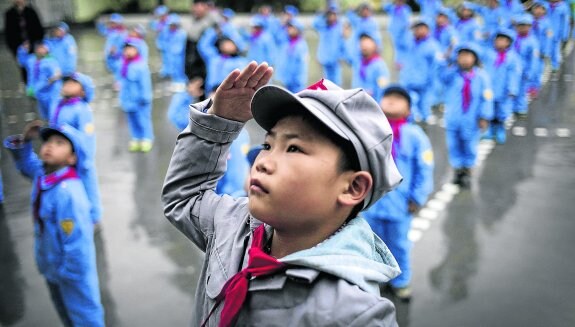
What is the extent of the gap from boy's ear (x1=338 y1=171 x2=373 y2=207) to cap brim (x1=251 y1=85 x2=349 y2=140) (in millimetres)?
115

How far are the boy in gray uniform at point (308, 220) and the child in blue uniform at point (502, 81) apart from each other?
6.70 m

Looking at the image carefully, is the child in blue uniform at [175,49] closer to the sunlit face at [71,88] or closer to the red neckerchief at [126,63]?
the red neckerchief at [126,63]

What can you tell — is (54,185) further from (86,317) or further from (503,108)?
(503,108)

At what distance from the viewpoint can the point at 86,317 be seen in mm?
2879

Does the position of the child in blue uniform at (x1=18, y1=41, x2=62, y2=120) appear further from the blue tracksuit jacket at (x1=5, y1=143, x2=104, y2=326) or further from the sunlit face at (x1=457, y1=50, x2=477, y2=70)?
the sunlit face at (x1=457, y1=50, x2=477, y2=70)

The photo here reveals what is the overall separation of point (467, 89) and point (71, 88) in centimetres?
415

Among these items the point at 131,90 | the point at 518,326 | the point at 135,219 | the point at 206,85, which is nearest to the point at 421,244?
the point at 518,326

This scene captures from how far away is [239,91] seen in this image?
4.25 feet

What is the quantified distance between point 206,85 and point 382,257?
7195 mm

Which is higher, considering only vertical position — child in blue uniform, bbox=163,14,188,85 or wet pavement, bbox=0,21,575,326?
child in blue uniform, bbox=163,14,188,85

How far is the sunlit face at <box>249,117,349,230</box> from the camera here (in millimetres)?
1079

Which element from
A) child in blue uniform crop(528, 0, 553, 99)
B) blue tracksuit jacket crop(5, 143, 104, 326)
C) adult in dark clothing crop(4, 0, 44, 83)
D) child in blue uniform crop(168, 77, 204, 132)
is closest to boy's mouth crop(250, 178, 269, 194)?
blue tracksuit jacket crop(5, 143, 104, 326)

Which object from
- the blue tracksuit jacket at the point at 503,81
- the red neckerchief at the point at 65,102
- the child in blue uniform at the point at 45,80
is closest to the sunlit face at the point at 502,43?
the blue tracksuit jacket at the point at 503,81

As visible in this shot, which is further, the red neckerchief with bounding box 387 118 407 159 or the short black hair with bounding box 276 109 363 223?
the red neckerchief with bounding box 387 118 407 159
